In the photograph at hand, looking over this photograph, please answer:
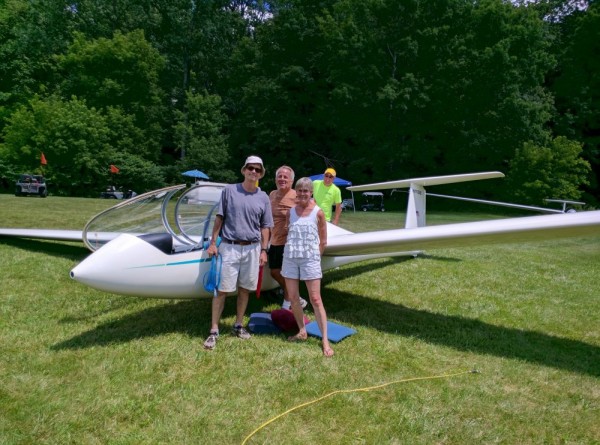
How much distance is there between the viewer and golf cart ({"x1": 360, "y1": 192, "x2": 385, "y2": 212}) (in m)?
30.1

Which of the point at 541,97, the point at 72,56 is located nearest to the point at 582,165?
the point at 541,97

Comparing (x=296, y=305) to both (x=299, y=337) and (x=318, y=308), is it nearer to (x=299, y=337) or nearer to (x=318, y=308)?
(x=318, y=308)

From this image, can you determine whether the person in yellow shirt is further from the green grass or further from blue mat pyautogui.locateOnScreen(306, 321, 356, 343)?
blue mat pyautogui.locateOnScreen(306, 321, 356, 343)

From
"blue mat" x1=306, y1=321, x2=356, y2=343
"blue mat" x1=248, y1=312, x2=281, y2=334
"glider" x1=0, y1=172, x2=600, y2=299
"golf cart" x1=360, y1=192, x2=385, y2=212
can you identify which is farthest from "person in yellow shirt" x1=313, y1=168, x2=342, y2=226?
"golf cart" x1=360, y1=192, x2=385, y2=212

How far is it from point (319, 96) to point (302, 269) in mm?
34256

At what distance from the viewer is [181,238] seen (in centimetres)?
478

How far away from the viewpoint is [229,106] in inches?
1570

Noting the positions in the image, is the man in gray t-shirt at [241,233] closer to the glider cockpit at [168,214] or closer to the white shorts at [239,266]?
the white shorts at [239,266]

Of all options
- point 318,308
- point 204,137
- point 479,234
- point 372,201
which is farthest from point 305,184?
point 204,137

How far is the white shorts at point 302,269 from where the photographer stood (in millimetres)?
4121

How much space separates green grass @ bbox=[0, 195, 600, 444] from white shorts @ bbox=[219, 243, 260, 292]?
1.88ft

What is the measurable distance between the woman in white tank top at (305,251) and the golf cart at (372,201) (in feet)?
84.6

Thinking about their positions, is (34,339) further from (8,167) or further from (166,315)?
(8,167)

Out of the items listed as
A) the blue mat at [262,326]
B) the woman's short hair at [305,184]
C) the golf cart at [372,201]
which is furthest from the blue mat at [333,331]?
the golf cart at [372,201]
